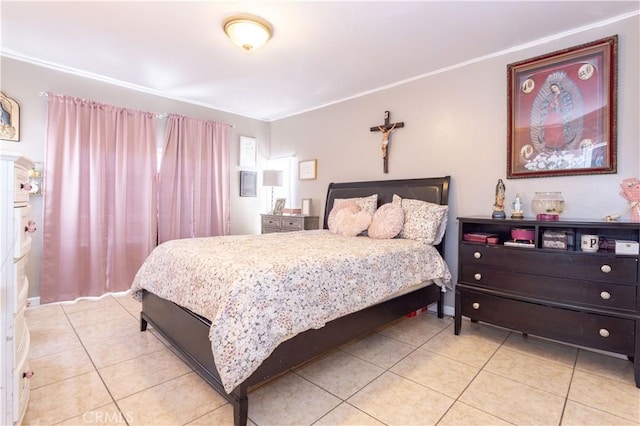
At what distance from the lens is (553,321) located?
218cm

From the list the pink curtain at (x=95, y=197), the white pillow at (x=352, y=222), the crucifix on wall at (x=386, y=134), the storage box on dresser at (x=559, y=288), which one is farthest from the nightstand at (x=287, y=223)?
the storage box on dresser at (x=559, y=288)

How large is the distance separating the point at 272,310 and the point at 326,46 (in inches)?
93.9

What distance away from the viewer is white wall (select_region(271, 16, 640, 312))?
7.61 ft

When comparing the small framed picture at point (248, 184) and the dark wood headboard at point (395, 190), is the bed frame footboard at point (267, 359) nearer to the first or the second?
the dark wood headboard at point (395, 190)

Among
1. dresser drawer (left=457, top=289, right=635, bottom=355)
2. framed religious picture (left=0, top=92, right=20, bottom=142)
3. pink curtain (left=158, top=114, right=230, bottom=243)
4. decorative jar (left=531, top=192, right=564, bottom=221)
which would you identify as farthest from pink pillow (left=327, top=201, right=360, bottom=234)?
framed religious picture (left=0, top=92, right=20, bottom=142)

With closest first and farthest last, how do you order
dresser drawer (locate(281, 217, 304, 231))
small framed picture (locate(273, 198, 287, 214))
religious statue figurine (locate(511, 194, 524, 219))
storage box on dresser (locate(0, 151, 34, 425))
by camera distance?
storage box on dresser (locate(0, 151, 34, 425))
religious statue figurine (locate(511, 194, 524, 219))
dresser drawer (locate(281, 217, 304, 231))
small framed picture (locate(273, 198, 287, 214))

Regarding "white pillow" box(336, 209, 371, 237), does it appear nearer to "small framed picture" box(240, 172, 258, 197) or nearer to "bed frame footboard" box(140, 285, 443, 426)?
"bed frame footboard" box(140, 285, 443, 426)

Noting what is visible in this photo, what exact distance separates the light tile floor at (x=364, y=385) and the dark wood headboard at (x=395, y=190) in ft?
4.48

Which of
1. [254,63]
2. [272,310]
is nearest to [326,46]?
[254,63]

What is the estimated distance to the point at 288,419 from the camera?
1.63 meters

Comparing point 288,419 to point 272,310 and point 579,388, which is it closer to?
point 272,310

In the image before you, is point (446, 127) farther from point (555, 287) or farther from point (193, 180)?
point (193, 180)

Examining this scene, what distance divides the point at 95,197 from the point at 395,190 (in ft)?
11.3

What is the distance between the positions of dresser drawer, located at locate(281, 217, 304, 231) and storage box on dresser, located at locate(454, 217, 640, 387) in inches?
87.4
